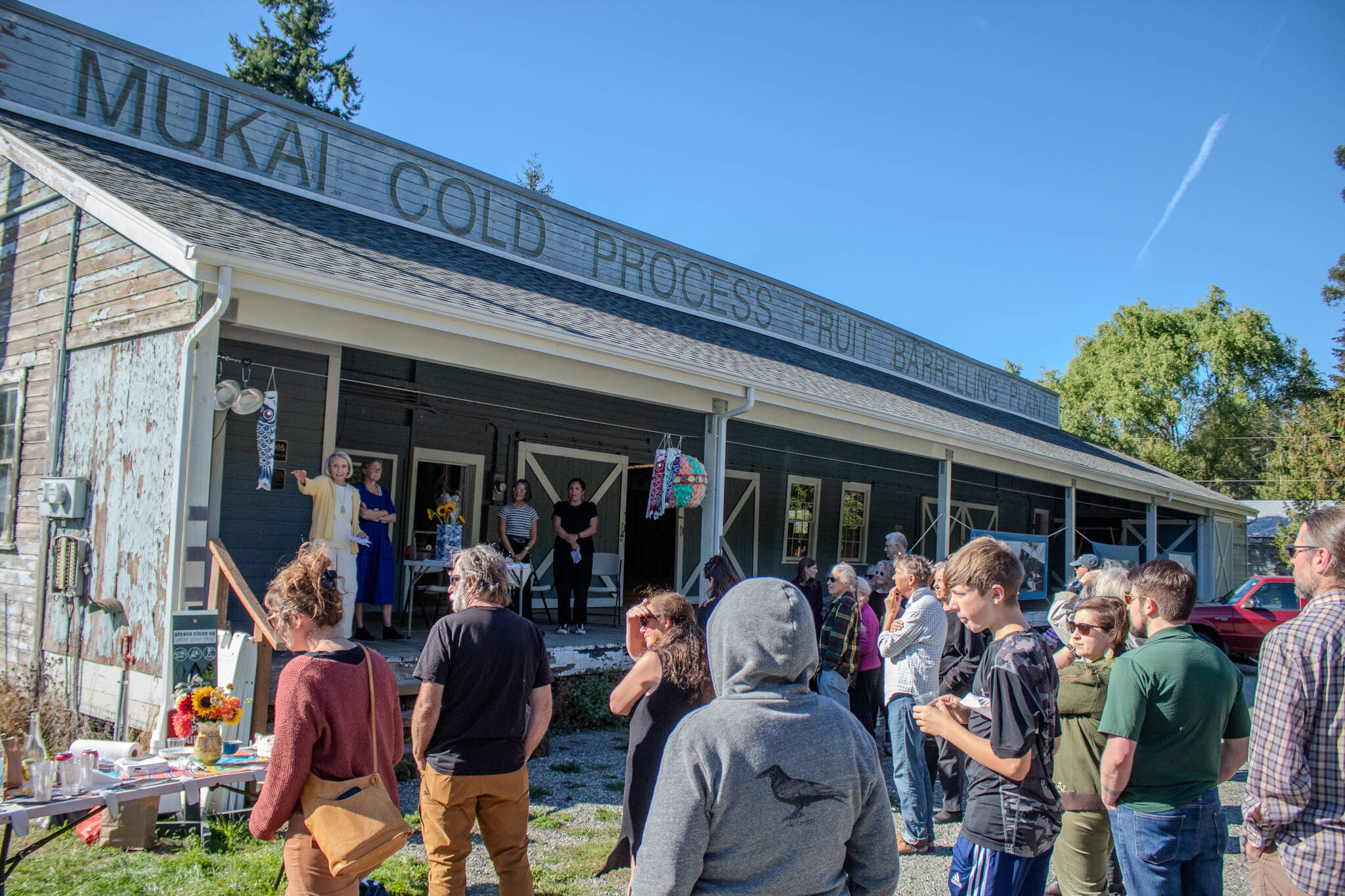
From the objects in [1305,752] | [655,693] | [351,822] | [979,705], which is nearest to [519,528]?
[655,693]

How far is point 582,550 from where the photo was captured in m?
Answer: 8.98

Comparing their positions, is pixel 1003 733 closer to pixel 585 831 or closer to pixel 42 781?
pixel 585 831

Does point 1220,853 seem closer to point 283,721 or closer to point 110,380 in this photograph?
point 283,721

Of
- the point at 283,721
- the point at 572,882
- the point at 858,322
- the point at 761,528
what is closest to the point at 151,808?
the point at 572,882

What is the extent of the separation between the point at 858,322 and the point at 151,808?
14.3 meters

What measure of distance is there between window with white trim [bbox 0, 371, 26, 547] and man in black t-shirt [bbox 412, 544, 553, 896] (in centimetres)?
588

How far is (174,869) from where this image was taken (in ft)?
14.5

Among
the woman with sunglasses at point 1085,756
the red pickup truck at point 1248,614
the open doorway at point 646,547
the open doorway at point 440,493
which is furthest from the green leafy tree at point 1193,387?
the woman with sunglasses at point 1085,756

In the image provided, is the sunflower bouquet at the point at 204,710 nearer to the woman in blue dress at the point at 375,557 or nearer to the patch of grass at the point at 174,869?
the patch of grass at the point at 174,869

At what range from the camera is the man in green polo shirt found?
10.00 ft

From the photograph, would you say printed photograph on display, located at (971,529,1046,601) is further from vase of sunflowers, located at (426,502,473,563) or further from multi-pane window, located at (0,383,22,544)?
multi-pane window, located at (0,383,22,544)

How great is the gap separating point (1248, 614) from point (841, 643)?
11.2 metres

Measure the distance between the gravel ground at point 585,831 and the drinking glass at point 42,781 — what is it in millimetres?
1847

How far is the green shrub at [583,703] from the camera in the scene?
7852mm
